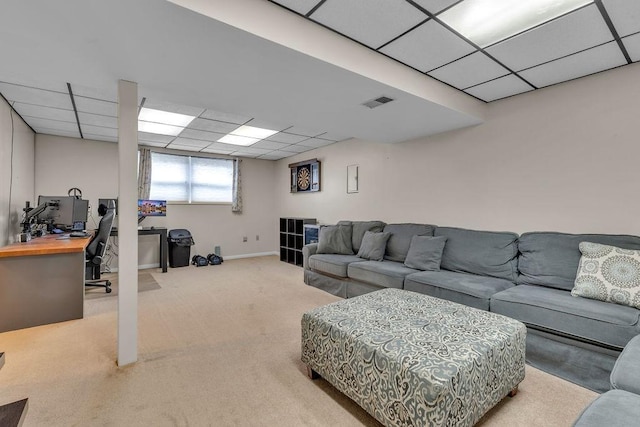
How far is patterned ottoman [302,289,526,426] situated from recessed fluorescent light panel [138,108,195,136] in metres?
3.26

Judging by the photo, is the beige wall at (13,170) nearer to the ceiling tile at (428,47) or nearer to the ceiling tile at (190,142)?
the ceiling tile at (190,142)

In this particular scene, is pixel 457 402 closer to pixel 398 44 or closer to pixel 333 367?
pixel 333 367

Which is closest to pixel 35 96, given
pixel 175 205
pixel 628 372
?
pixel 175 205

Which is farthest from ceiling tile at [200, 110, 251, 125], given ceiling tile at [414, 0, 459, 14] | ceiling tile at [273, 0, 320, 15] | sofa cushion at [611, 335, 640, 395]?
sofa cushion at [611, 335, 640, 395]

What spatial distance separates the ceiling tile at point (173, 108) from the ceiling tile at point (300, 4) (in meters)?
2.14

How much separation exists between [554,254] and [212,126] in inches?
173

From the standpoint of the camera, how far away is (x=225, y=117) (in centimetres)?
386

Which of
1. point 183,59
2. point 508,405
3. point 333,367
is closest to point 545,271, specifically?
point 508,405

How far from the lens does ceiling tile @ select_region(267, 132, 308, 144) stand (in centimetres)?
482

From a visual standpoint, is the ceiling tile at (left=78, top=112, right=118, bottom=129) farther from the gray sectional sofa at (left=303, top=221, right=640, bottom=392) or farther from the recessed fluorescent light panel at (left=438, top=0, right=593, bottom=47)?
the recessed fluorescent light panel at (left=438, top=0, right=593, bottom=47)

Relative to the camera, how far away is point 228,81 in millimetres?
2371

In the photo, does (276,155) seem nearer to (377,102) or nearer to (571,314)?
(377,102)

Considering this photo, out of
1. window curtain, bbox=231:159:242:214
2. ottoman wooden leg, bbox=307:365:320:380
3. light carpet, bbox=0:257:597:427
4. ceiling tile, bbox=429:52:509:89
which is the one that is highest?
ceiling tile, bbox=429:52:509:89

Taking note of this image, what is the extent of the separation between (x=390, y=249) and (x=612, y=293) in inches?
86.3
